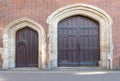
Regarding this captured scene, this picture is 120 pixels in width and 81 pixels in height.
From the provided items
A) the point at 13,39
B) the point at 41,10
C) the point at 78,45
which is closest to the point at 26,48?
the point at 13,39

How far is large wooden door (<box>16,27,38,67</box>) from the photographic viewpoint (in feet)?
44.8

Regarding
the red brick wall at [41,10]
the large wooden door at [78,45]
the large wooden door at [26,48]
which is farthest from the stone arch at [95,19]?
the large wooden door at [26,48]

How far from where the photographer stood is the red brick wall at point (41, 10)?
13141mm

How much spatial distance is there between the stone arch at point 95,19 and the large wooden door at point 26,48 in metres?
0.98

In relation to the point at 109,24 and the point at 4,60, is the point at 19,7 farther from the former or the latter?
the point at 109,24

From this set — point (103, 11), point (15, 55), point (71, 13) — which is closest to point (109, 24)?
point (103, 11)

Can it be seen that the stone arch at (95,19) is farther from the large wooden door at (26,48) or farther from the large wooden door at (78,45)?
the large wooden door at (26,48)

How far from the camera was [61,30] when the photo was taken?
542 inches

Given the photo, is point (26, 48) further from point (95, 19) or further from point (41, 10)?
point (95, 19)

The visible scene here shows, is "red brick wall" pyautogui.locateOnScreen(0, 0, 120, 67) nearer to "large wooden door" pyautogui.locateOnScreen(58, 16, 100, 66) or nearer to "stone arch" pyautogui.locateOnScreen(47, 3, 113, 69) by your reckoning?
"stone arch" pyautogui.locateOnScreen(47, 3, 113, 69)

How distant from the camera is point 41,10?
13148mm

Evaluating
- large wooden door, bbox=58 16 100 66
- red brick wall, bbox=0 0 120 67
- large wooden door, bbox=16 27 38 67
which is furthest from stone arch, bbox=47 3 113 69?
large wooden door, bbox=16 27 38 67

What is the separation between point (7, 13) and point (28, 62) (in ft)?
8.86

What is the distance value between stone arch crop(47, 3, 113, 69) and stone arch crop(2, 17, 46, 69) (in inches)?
16.5
